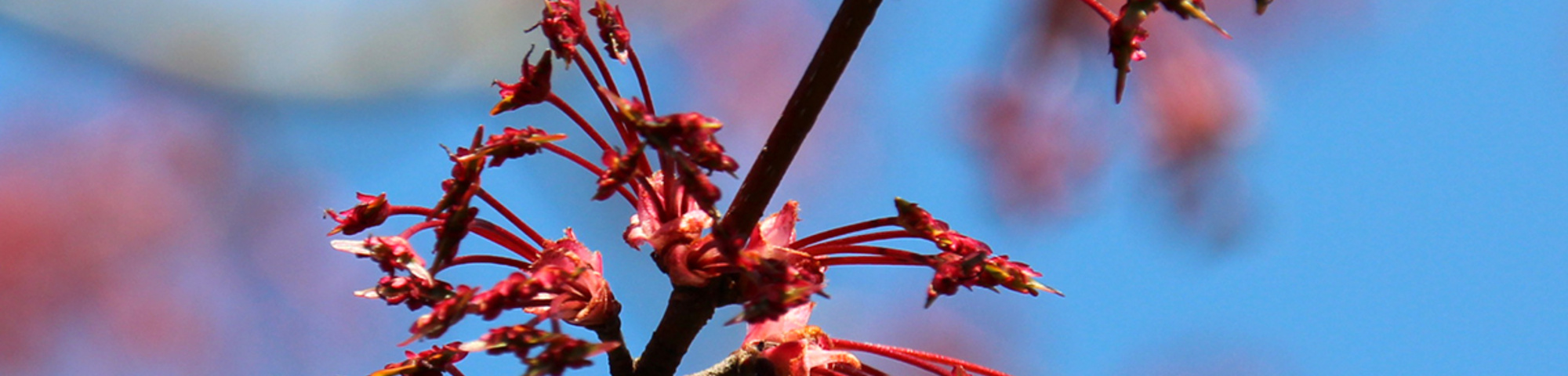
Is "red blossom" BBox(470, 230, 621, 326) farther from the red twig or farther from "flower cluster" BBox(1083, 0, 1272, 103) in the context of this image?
"flower cluster" BBox(1083, 0, 1272, 103)

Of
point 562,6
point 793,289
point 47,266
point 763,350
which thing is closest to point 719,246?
Answer: point 793,289

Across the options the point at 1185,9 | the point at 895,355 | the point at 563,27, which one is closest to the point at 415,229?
the point at 563,27

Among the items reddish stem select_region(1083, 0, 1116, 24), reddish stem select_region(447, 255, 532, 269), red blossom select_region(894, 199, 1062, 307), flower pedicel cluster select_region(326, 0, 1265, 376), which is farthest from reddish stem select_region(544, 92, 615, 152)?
reddish stem select_region(1083, 0, 1116, 24)

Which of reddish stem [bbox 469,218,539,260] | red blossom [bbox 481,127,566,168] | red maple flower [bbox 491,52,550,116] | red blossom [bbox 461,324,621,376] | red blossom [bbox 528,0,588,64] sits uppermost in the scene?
red blossom [bbox 528,0,588,64]

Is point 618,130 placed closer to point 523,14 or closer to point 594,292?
point 594,292

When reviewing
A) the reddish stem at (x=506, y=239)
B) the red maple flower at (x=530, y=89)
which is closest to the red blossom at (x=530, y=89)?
the red maple flower at (x=530, y=89)

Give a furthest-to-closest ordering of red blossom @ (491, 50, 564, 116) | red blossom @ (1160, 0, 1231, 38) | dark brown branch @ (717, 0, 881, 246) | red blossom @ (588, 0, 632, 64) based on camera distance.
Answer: red blossom @ (588, 0, 632, 64)
red blossom @ (491, 50, 564, 116)
dark brown branch @ (717, 0, 881, 246)
red blossom @ (1160, 0, 1231, 38)
